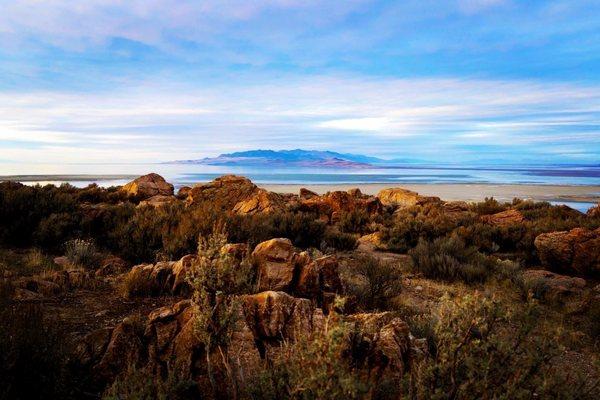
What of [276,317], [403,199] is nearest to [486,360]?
[276,317]

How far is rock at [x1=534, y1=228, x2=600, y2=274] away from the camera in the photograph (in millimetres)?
10438

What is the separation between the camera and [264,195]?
16844mm

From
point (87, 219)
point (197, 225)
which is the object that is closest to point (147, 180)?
point (87, 219)

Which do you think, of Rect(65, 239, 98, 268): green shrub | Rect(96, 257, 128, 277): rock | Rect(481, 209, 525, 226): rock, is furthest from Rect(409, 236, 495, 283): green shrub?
Rect(65, 239, 98, 268): green shrub

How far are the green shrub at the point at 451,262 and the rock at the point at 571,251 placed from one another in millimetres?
1800

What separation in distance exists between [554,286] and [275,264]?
603cm

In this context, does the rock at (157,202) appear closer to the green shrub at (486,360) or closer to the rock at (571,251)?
the rock at (571,251)

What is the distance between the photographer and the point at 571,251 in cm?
1075

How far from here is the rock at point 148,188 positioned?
20719mm

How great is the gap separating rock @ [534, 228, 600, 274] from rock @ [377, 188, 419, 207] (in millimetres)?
9490

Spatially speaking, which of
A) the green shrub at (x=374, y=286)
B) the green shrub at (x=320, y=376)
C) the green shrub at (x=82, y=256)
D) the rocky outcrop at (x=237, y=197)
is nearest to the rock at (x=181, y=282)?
the green shrub at (x=374, y=286)

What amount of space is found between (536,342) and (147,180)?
72.8 ft

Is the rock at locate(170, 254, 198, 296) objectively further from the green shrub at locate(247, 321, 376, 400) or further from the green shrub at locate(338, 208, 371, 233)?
the green shrub at locate(338, 208, 371, 233)

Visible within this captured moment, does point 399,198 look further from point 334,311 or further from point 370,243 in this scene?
point 334,311
